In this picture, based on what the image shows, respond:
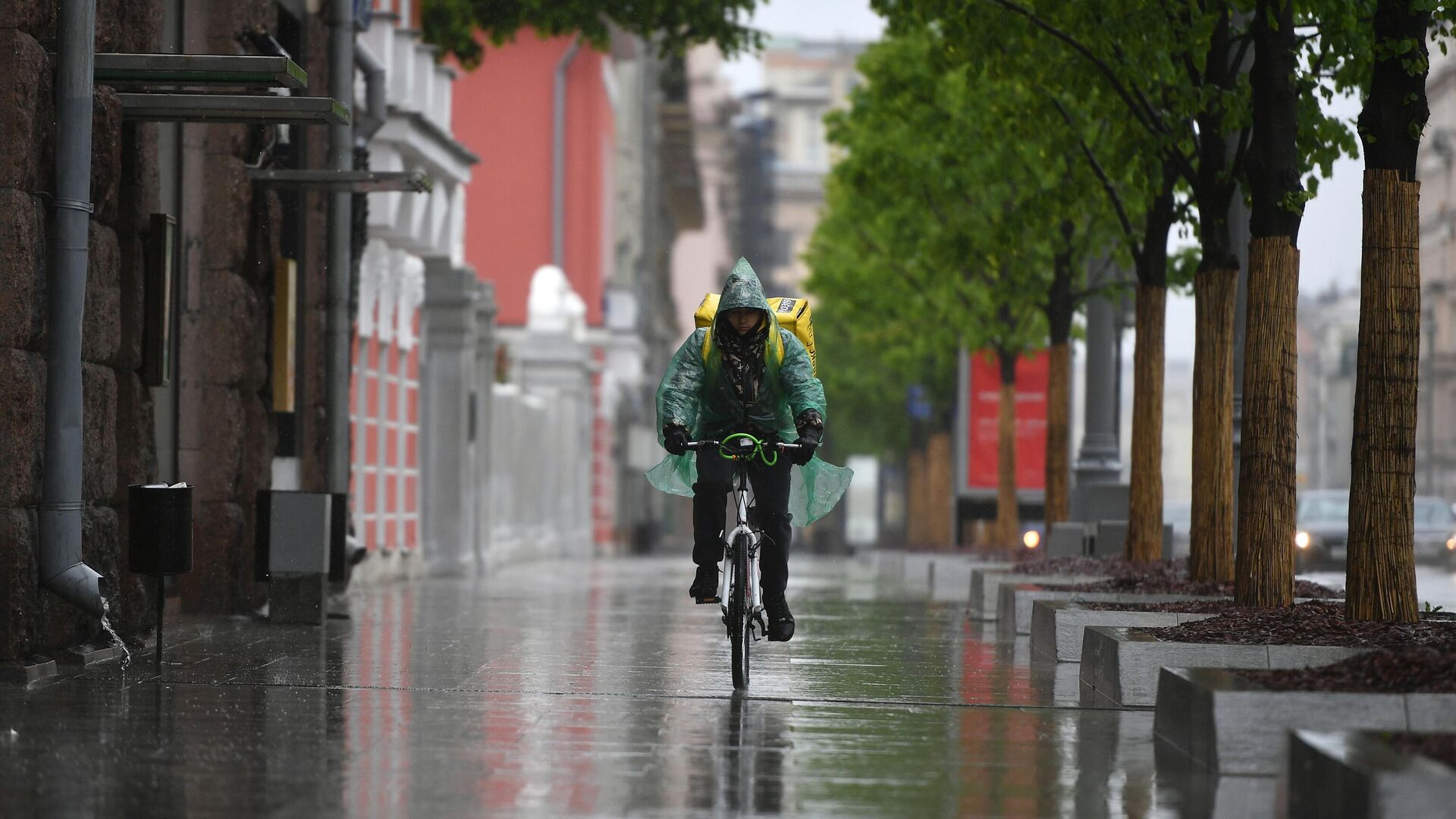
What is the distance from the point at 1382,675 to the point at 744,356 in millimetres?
3729

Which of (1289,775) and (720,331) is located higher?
(720,331)

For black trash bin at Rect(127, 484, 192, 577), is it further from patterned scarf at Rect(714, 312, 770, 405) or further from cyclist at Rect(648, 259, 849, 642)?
patterned scarf at Rect(714, 312, 770, 405)

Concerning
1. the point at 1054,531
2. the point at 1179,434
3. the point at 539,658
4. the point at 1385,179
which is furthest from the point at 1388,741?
the point at 1179,434

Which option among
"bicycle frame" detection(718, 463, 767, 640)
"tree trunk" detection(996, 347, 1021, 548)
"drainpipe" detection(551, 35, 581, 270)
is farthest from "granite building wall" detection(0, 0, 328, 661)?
"drainpipe" detection(551, 35, 581, 270)

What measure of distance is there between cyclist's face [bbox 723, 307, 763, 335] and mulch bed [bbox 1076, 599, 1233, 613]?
2.63 metres

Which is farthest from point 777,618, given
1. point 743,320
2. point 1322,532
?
point 1322,532

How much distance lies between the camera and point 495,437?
113ft

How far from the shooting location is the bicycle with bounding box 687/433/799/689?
408 inches

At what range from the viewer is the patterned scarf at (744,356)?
34.9 ft

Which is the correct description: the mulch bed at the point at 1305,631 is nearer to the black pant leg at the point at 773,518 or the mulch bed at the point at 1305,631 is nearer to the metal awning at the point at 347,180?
the black pant leg at the point at 773,518

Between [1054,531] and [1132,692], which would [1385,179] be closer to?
[1132,692]

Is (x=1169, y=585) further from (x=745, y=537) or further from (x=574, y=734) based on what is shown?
(x=574, y=734)

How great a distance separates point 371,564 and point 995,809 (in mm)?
17517

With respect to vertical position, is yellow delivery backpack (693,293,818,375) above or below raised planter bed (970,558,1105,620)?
above
